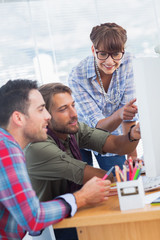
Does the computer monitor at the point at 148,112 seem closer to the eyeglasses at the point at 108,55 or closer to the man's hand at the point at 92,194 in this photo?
the man's hand at the point at 92,194

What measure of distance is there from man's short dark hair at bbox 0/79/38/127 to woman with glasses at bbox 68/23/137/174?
804 mm

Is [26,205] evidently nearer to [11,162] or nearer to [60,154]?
[11,162]

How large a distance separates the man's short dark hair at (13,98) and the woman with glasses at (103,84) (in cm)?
80

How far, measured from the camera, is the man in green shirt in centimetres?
147

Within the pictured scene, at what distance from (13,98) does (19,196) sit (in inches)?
15.0

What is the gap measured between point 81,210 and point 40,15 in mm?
3690

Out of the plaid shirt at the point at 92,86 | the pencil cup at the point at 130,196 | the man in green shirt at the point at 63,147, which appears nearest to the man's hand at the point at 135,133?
the man in green shirt at the point at 63,147

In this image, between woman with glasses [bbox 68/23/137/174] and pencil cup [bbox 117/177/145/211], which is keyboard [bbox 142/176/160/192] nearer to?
pencil cup [bbox 117/177/145/211]

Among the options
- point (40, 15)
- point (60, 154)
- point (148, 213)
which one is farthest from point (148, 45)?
point (148, 213)

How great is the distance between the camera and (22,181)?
105 centimetres

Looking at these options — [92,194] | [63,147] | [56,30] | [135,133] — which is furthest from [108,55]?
[56,30]

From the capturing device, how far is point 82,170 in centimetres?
146

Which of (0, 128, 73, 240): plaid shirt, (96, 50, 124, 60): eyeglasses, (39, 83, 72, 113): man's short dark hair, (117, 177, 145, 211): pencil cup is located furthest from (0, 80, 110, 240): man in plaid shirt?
(96, 50, 124, 60): eyeglasses

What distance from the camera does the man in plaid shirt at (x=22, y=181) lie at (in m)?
1.04
